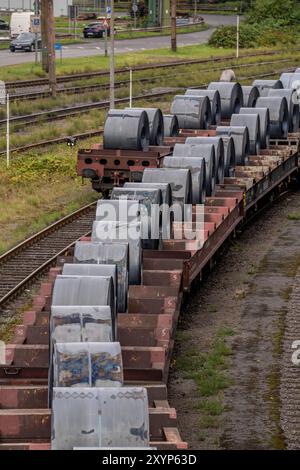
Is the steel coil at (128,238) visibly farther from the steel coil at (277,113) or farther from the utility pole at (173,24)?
the utility pole at (173,24)

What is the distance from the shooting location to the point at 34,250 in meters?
24.6

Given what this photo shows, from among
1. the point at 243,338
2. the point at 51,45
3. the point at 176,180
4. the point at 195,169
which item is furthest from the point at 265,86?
the point at 243,338

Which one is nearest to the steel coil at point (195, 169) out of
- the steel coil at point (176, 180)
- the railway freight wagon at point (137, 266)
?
the railway freight wagon at point (137, 266)

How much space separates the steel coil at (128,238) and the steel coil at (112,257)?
718 mm

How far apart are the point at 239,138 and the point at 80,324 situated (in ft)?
49.2

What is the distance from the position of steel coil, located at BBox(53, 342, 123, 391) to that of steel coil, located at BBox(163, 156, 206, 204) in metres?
11.2

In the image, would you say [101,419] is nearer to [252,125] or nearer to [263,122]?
[252,125]

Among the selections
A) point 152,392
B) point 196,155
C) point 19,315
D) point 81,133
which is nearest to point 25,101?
point 81,133

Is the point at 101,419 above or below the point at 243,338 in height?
above

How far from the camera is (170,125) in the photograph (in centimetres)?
3138

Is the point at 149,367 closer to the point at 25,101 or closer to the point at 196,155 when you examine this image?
the point at 196,155

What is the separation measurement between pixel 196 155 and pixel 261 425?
1070 cm

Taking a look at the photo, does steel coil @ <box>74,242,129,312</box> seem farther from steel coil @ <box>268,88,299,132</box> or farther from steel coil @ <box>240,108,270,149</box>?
steel coil @ <box>268,88,299,132</box>

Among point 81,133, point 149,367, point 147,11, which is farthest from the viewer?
point 147,11
